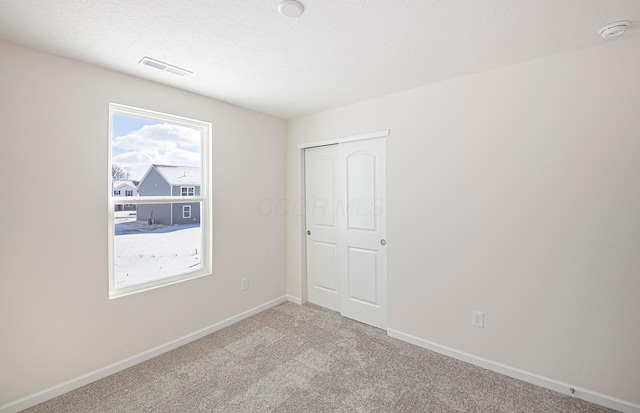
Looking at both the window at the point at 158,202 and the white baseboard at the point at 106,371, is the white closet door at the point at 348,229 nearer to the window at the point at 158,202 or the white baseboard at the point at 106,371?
Answer: the white baseboard at the point at 106,371

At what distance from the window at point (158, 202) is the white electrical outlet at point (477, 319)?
8.53 ft

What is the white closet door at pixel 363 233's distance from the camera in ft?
9.89

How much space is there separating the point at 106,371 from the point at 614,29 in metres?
4.26

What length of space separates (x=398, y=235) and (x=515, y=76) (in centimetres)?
163

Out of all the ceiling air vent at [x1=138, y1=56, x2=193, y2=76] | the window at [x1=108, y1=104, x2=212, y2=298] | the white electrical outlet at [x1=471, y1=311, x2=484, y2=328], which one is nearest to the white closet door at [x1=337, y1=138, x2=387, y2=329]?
the white electrical outlet at [x1=471, y1=311, x2=484, y2=328]

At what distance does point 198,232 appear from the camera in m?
2.99

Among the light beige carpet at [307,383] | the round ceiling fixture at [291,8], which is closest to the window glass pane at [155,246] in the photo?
the light beige carpet at [307,383]

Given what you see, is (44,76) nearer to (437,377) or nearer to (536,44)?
(536,44)

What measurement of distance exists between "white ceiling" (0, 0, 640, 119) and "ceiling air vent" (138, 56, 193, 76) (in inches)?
2.5

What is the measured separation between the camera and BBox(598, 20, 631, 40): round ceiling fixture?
5.41 feet

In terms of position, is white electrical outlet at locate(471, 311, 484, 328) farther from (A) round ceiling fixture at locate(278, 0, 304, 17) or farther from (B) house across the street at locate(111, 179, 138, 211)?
(B) house across the street at locate(111, 179, 138, 211)

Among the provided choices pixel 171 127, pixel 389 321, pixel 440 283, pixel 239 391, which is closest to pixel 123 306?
pixel 239 391

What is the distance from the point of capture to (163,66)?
2.22 meters

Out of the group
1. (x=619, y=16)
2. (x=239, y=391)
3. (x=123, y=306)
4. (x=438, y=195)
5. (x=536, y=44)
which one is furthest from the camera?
(x=438, y=195)
